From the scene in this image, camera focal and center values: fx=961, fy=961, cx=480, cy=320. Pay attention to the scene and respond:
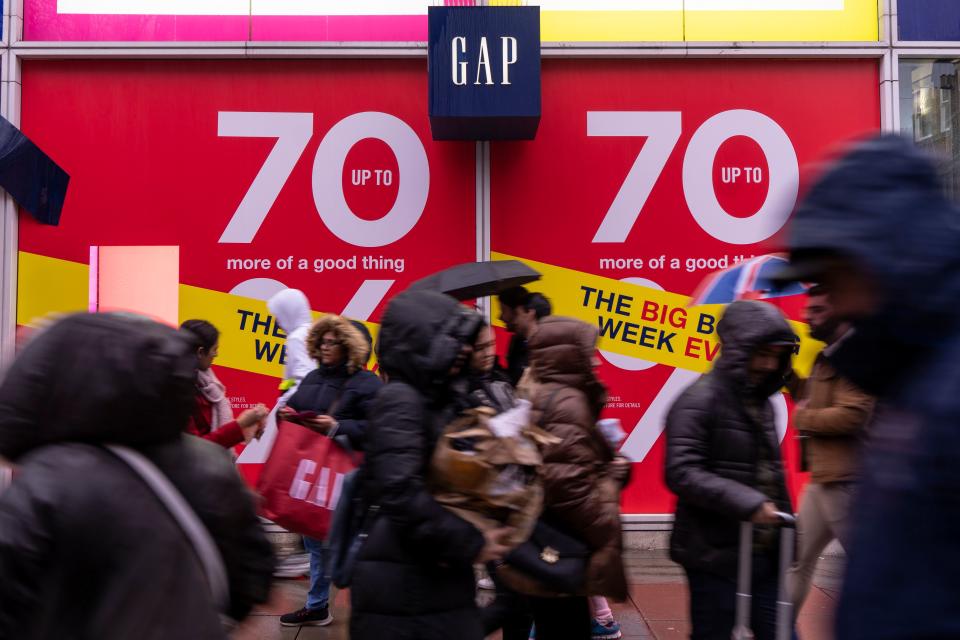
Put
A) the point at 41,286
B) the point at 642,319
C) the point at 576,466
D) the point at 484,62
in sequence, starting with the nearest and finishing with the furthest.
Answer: the point at 576,466
the point at 484,62
the point at 41,286
the point at 642,319

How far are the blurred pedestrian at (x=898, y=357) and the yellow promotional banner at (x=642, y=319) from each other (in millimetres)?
6423

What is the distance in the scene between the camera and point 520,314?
19.8 ft

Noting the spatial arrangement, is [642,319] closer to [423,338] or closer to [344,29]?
[344,29]

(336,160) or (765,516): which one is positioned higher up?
(336,160)

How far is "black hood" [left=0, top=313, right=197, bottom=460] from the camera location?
5.98 ft

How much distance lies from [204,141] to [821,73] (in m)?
5.18

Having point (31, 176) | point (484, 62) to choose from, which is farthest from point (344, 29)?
point (31, 176)

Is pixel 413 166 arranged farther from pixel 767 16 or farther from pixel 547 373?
pixel 547 373

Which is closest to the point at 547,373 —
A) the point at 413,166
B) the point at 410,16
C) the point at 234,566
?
the point at 234,566

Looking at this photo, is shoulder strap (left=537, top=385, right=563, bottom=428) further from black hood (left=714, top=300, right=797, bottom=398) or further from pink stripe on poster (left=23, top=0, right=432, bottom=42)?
pink stripe on poster (left=23, top=0, right=432, bottom=42)

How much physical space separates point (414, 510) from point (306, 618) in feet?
10.9

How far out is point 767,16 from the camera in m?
8.12

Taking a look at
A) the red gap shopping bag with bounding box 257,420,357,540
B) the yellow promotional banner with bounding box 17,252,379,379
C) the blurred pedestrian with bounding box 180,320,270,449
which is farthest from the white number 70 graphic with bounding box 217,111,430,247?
the red gap shopping bag with bounding box 257,420,357,540

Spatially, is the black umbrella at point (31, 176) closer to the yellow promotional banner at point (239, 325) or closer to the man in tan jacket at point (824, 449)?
the yellow promotional banner at point (239, 325)
